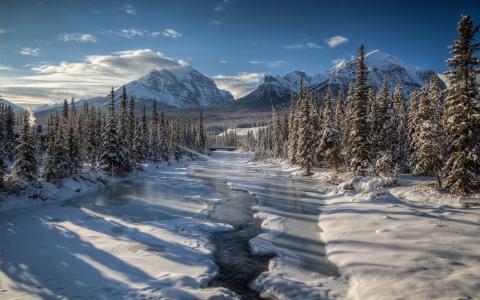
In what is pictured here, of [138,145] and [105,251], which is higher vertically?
[138,145]

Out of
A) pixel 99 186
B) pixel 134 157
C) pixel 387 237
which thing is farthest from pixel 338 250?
pixel 134 157

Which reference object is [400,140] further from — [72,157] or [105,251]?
[105,251]

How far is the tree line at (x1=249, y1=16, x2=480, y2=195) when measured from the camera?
1021 inches

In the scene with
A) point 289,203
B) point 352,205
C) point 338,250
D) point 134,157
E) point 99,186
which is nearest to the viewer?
point 338,250

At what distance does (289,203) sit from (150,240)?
620 inches

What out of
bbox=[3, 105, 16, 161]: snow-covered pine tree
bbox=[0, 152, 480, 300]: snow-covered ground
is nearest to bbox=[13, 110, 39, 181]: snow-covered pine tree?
bbox=[0, 152, 480, 300]: snow-covered ground

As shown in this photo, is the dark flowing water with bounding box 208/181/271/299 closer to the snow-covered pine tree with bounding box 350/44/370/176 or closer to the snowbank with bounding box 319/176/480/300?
the snowbank with bounding box 319/176/480/300

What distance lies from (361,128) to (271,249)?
27173 millimetres

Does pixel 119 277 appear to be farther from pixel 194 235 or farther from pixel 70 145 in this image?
pixel 70 145

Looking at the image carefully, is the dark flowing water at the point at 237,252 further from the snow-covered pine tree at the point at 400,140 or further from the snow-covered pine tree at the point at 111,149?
the snow-covered pine tree at the point at 400,140

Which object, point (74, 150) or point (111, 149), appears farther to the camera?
point (111, 149)

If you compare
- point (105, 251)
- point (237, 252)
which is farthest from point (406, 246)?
point (105, 251)

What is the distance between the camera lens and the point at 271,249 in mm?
17609

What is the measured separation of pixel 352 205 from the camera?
2731cm
